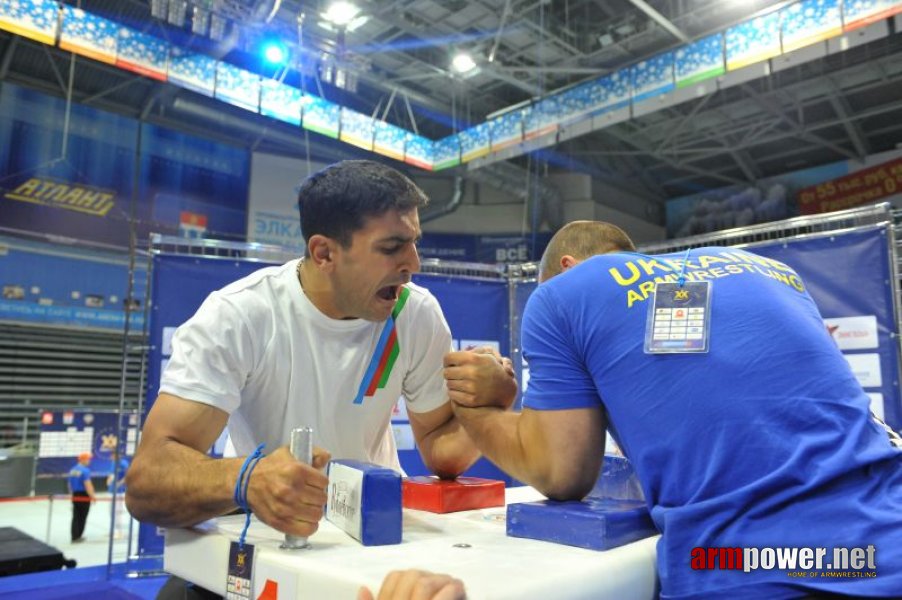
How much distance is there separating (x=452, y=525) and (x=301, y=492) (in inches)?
11.6

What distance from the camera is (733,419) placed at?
2.93 ft

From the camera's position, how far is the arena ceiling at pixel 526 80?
24.6 feet

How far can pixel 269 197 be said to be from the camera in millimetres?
11016

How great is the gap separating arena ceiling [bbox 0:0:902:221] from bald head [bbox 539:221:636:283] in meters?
5.90

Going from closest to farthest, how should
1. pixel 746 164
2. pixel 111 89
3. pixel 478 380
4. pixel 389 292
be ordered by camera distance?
pixel 478 380 → pixel 389 292 → pixel 111 89 → pixel 746 164

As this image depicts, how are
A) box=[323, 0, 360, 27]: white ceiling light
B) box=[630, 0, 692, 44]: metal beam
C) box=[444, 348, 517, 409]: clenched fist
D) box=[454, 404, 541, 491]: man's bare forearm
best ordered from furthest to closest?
box=[323, 0, 360, 27]: white ceiling light, box=[630, 0, 692, 44]: metal beam, box=[444, 348, 517, 409]: clenched fist, box=[454, 404, 541, 491]: man's bare forearm

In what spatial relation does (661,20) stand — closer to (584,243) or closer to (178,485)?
(584,243)

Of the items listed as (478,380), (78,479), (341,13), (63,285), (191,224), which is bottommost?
(78,479)

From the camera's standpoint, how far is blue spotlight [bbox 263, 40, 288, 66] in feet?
22.6

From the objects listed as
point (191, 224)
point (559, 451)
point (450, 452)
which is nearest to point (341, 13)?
point (191, 224)

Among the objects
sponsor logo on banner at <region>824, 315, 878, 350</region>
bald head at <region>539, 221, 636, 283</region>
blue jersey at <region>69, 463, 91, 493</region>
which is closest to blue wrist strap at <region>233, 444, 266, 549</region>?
bald head at <region>539, 221, 636, 283</region>

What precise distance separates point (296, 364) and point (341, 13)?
699 centimetres

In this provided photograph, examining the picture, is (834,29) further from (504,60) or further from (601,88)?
(504,60)

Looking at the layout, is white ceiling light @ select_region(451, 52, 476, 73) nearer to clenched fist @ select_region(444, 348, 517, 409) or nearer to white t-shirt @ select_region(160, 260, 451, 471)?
white t-shirt @ select_region(160, 260, 451, 471)
